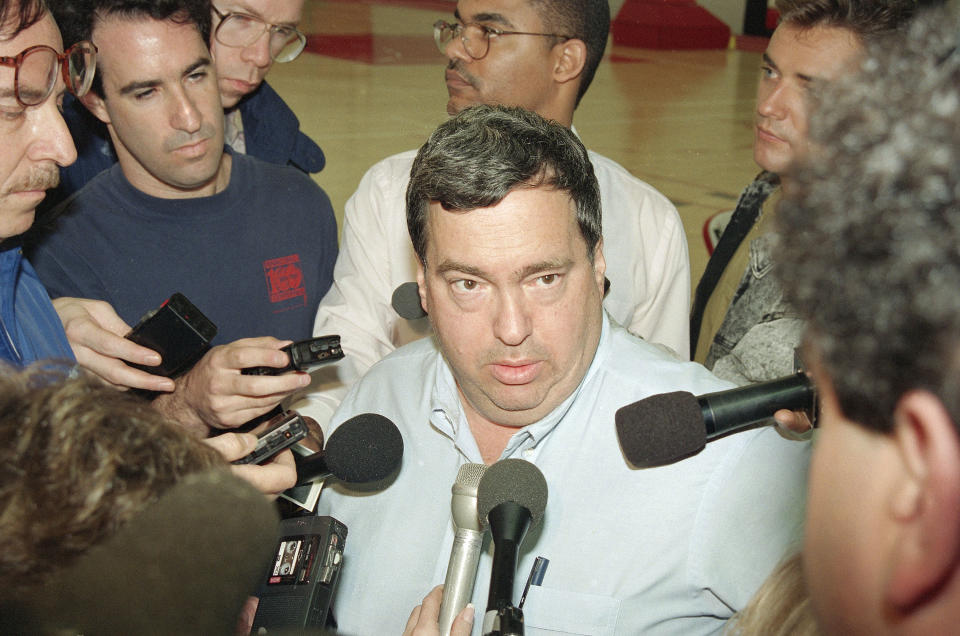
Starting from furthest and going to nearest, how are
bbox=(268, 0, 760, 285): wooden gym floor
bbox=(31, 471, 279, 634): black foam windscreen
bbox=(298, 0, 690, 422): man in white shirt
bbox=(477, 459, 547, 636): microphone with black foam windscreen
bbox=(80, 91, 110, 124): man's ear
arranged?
bbox=(268, 0, 760, 285): wooden gym floor, bbox=(298, 0, 690, 422): man in white shirt, bbox=(80, 91, 110, 124): man's ear, bbox=(477, 459, 547, 636): microphone with black foam windscreen, bbox=(31, 471, 279, 634): black foam windscreen

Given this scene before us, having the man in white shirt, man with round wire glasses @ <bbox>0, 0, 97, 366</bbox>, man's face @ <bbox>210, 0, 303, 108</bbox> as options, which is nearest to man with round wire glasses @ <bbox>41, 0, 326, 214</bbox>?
man's face @ <bbox>210, 0, 303, 108</bbox>

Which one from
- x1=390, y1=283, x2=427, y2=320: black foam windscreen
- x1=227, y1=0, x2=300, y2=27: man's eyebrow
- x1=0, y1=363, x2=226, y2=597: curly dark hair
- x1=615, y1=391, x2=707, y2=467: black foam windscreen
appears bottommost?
x1=390, y1=283, x2=427, y2=320: black foam windscreen

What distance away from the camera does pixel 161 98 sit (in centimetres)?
241

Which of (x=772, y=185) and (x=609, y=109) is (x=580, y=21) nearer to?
(x=772, y=185)

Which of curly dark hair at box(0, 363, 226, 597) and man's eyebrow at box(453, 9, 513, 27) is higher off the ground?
curly dark hair at box(0, 363, 226, 597)

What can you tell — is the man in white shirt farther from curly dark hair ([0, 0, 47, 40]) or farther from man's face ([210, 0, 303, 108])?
curly dark hair ([0, 0, 47, 40])

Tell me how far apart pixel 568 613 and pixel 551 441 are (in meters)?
0.34

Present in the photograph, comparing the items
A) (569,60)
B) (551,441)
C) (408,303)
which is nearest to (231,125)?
(569,60)

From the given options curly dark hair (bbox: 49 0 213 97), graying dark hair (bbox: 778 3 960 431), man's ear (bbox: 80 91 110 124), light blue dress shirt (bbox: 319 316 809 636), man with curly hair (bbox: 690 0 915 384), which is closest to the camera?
graying dark hair (bbox: 778 3 960 431)

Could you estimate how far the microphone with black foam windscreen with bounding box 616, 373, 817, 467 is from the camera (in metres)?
1.21

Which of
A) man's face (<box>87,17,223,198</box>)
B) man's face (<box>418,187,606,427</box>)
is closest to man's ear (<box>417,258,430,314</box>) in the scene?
man's face (<box>418,187,606,427</box>)

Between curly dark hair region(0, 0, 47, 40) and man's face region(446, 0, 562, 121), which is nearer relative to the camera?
curly dark hair region(0, 0, 47, 40)

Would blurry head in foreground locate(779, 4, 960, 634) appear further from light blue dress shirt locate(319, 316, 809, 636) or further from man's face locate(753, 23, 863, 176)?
man's face locate(753, 23, 863, 176)

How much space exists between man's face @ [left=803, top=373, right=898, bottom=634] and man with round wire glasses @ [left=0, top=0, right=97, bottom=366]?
5.49 feet
